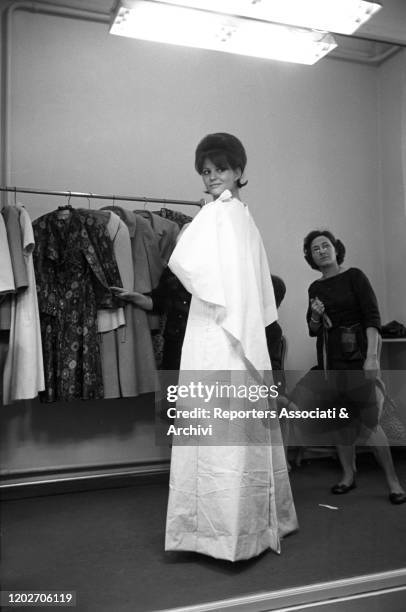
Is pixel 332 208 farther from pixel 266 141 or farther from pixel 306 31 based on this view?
pixel 306 31

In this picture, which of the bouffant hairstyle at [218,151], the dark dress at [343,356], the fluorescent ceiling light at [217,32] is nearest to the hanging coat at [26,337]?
the bouffant hairstyle at [218,151]

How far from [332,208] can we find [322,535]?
1078 millimetres

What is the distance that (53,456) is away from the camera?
4.99ft

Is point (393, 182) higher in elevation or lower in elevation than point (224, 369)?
higher

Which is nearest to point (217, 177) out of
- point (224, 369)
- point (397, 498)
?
point (224, 369)

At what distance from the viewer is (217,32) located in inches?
67.8

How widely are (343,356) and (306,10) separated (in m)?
1.16

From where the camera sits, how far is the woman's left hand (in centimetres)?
181

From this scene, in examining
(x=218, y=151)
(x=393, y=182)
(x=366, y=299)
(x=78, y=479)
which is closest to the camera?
(x=78, y=479)

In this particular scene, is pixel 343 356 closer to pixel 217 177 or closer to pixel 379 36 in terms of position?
pixel 217 177

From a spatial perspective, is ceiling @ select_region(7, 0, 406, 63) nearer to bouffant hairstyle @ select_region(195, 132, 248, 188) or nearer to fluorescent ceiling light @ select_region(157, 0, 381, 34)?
fluorescent ceiling light @ select_region(157, 0, 381, 34)

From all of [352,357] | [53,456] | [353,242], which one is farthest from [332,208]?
[53,456]

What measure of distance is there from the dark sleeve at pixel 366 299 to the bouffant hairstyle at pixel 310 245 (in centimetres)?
7

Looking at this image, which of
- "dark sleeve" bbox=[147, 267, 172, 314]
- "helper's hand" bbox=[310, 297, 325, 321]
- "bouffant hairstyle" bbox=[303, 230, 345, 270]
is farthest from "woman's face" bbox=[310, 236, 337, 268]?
"dark sleeve" bbox=[147, 267, 172, 314]
